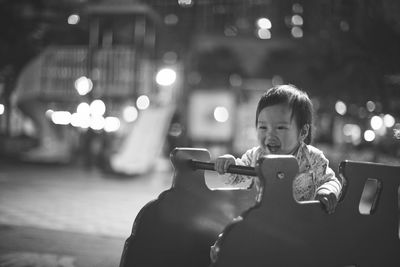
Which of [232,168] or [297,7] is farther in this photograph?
[297,7]

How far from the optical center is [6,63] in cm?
885

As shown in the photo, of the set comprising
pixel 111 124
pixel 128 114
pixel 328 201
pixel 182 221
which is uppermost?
Answer: pixel 128 114

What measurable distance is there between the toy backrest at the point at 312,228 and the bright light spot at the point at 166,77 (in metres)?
9.98

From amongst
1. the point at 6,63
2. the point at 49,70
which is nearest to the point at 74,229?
the point at 6,63

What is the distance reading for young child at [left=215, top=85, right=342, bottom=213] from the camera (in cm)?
184

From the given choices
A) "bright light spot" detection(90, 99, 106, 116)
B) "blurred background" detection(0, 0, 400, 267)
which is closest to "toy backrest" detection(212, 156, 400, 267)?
"blurred background" detection(0, 0, 400, 267)

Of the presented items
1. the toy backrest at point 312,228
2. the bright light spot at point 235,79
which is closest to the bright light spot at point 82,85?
the bright light spot at point 235,79

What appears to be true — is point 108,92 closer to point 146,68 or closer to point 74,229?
point 146,68

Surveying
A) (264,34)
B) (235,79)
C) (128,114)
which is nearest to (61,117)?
(128,114)

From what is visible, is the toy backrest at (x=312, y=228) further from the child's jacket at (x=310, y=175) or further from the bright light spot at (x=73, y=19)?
the bright light spot at (x=73, y=19)

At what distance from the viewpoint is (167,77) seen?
38.5 ft

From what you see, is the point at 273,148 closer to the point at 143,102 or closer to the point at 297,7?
the point at 297,7

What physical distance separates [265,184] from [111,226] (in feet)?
8.41

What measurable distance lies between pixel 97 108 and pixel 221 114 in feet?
13.8
